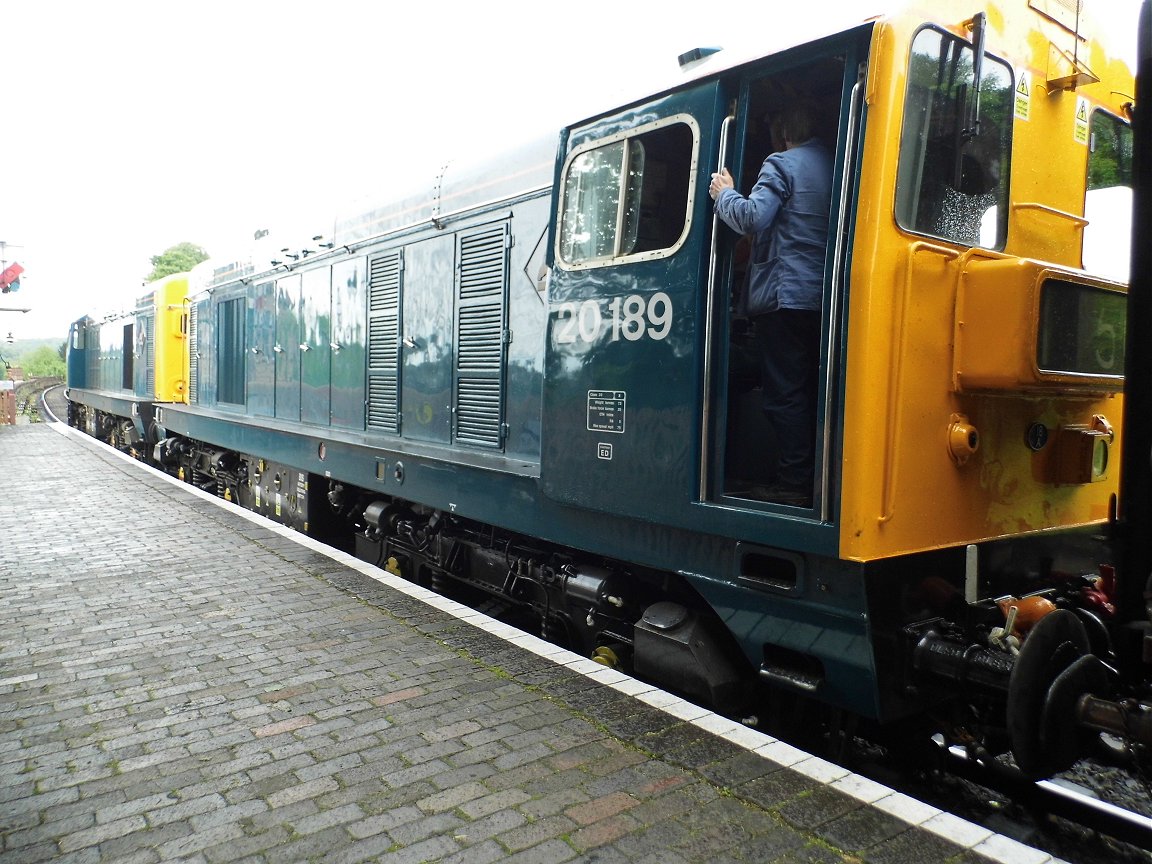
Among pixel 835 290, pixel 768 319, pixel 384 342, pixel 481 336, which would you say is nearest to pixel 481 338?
pixel 481 336

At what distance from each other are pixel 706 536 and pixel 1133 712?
5.29ft

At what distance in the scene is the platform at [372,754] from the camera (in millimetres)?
2709

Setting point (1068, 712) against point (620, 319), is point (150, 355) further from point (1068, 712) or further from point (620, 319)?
point (1068, 712)

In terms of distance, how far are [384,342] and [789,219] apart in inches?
165

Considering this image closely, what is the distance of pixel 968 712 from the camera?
3.57 meters

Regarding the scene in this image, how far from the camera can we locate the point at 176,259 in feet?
228

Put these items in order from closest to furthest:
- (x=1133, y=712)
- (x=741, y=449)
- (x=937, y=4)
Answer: (x=1133, y=712), (x=937, y=4), (x=741, y=449)

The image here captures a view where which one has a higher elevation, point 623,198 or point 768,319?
point 623,198

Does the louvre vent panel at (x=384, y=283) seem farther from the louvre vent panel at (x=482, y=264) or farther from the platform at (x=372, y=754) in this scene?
the platform at (x=372, y=754)

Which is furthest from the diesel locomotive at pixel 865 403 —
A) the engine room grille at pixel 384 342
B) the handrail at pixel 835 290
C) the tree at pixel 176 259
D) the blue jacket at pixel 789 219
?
the tree at pixel 176 259

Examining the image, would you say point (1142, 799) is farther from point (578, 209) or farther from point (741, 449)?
point (578, 209)

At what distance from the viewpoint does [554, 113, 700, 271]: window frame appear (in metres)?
3.66

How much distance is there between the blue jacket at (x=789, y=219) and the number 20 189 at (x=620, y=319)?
46 cm

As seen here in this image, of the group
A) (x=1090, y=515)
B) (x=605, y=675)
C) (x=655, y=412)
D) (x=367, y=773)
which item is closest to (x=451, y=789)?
(x=367, y=773)
